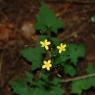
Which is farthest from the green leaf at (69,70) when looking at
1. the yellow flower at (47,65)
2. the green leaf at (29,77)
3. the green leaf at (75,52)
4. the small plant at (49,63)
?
the green leaf at (29,77)

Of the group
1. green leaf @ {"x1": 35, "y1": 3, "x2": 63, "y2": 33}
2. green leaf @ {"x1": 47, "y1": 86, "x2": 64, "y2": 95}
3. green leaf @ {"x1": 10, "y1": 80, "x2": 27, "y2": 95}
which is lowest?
green leaf @ {"x1": 47, "y1": 86, "x2": 64, "y2": 95}

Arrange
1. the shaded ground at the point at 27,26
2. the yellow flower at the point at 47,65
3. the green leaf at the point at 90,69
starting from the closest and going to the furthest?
the yellow flower at the point at 47,65 → the green leaf at the point at 90,69 → the shaded ground at the point at 27,26

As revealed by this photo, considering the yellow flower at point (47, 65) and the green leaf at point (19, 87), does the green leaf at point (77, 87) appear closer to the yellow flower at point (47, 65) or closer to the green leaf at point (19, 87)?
the yellow flower at point (47, 65)

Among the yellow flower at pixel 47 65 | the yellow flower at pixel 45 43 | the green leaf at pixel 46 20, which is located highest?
the green leaf at pixel 46 20

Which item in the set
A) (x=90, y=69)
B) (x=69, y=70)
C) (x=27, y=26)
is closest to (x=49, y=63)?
(x=69, y=70)

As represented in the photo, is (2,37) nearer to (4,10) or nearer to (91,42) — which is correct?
(4,10)

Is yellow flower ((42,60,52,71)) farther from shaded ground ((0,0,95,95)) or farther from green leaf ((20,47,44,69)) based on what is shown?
shaded ground ((0,0,95,95))

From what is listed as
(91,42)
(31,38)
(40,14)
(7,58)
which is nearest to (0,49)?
(7,58)

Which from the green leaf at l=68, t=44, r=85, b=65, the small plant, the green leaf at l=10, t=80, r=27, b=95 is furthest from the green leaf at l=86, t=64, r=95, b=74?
the green leaf at l=10, t=80, r=27, b=95
